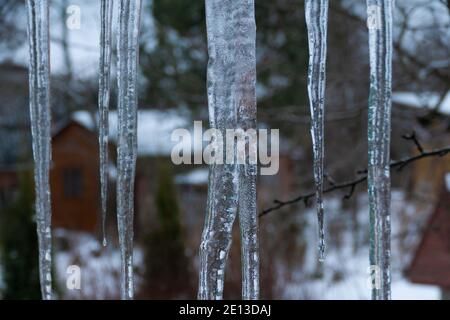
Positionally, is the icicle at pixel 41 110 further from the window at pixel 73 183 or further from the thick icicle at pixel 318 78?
the window at pixel 73 183

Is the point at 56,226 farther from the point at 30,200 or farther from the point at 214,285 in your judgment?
the point at 214,285

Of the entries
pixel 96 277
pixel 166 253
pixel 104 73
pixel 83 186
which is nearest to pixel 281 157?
pixel 166 253

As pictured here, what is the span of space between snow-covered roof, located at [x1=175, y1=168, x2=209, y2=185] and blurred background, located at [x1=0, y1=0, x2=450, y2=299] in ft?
0.13

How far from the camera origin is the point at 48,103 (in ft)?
6.84

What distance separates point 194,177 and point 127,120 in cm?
1045

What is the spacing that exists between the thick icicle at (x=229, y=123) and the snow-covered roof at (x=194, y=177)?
392 inches

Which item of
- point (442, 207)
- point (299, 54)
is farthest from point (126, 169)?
Answer: point (299, 54)

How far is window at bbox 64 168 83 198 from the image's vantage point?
14.6 meters

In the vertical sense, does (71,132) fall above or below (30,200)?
above

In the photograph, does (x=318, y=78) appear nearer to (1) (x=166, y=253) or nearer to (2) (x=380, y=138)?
(2) (x=380, y=138)

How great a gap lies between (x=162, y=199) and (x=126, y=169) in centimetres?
531

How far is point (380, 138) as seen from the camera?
191 cm
